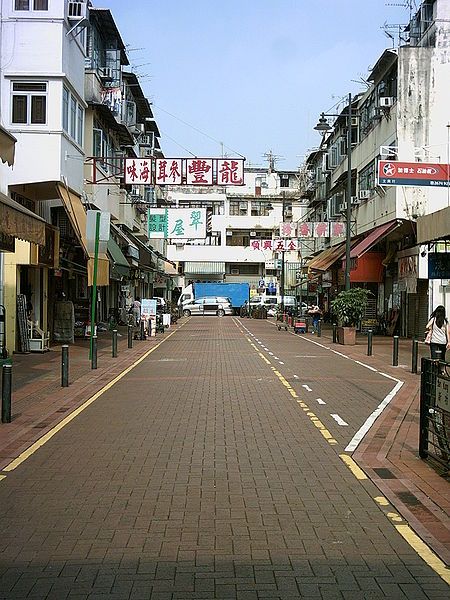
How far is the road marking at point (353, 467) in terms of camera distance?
8789 mm

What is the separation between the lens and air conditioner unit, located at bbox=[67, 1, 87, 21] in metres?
24.0

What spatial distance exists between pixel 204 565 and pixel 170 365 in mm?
16685

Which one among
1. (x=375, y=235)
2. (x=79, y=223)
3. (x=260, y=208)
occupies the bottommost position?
(x=79, y=223)

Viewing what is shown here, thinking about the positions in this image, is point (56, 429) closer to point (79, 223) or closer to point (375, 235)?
point (79, 223)

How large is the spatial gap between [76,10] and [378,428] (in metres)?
17.9

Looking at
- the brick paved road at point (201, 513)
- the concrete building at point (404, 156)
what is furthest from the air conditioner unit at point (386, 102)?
the brick paved road at point (201, 513)

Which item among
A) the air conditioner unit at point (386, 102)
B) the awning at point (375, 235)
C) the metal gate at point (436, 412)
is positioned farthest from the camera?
the air conditioner unit at point (386, 102)

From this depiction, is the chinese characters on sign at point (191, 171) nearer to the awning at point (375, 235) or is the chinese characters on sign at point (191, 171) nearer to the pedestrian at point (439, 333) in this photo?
the pedestrian at point (439, 333)

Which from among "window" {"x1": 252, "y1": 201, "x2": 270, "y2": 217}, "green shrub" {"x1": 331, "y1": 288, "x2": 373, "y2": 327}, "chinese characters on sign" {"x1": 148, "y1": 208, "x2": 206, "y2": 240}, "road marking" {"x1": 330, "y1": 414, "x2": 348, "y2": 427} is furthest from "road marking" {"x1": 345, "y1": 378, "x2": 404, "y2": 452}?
"window" {"x1": 252, "y1": 201, "x2": 270, "y2": 217}

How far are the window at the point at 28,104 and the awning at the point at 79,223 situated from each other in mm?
1939

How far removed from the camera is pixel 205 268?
9031 centimetres

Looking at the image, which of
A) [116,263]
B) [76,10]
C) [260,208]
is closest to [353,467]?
[76,10]

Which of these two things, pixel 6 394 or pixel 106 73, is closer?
pixel 6 394

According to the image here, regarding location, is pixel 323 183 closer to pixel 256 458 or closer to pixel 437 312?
pixel 437 312
